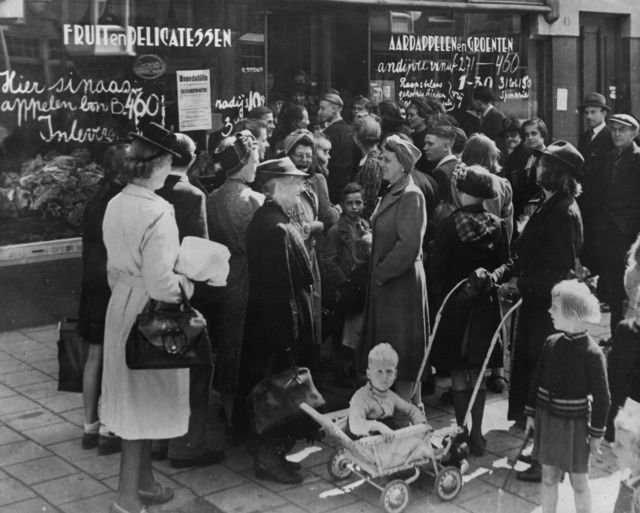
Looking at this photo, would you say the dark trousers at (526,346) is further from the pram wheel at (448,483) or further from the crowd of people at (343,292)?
the pram wheel at (448,483)

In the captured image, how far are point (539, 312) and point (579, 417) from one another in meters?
1.41

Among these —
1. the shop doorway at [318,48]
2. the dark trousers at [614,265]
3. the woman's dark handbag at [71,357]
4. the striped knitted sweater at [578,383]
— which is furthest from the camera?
the shop doorway at [318,48]

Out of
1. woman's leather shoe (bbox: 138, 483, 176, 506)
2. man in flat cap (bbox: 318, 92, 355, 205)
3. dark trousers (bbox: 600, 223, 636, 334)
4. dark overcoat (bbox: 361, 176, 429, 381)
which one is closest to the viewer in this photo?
woman's leather shoe (bbox: 138, 483, 176, 506)

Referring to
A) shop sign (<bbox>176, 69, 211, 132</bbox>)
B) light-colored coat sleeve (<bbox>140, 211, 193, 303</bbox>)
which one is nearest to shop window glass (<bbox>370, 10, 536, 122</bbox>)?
shop sign (<bbox>176, 69, 211, 132</bbox>)

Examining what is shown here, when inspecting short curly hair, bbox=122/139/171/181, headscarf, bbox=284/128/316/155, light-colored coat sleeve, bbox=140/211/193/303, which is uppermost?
headscarf, bbox=284/128/316/155

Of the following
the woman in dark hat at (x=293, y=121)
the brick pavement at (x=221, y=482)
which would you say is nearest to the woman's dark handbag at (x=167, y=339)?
the brick pavement at (x=221, y=482)

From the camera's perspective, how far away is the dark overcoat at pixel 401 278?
6.40 metres

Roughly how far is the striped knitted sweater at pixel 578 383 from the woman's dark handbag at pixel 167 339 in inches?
71.4

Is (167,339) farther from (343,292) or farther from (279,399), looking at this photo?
(343,292)

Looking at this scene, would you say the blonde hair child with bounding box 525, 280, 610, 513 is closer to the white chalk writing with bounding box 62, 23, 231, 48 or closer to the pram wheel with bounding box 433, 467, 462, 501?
the pram wheel with bounding box 433, 467, 462, 501

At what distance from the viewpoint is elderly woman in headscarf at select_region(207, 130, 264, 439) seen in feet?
21.5

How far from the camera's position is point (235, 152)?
6570 millimetres

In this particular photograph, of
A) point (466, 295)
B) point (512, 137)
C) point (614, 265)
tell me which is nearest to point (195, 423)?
point (466, 295)

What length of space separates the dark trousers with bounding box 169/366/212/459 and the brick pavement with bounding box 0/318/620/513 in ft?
0.40
